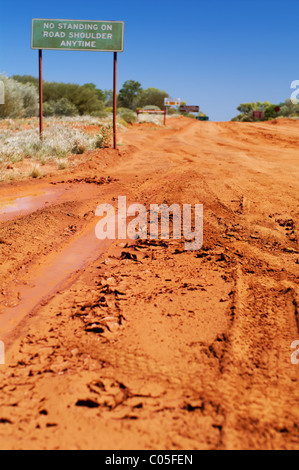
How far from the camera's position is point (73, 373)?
2703mm

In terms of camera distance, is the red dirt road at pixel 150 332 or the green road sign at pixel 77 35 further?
the green road sign at pixel 77 35

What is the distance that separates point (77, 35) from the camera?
13.4 metres

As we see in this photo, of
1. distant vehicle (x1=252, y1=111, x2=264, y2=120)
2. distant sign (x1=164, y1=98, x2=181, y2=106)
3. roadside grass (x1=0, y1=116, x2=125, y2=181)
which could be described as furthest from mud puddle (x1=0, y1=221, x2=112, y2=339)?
distant vehicle (x1=252, y1=111, x2=264, y2=120)

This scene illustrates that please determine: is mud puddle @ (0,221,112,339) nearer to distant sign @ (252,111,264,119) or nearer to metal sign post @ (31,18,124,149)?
metal sign post @ (31,18,124,149)

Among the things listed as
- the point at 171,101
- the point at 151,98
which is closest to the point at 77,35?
the point at 171,101

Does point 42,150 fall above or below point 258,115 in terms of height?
below

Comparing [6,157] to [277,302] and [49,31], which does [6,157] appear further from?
[277,302]

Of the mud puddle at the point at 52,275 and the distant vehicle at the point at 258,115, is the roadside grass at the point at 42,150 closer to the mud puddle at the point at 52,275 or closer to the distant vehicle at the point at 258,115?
the mud puddle at the point at 52,275

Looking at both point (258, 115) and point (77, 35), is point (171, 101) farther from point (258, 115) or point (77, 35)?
point (77, 35)

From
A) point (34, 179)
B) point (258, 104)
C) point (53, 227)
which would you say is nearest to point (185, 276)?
point (53, 227)

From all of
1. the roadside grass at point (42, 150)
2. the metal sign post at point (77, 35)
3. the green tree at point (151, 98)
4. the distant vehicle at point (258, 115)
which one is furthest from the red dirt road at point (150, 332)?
the green tree at point (151, 98)

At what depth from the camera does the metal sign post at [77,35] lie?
13398mm

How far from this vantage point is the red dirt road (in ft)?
7.33

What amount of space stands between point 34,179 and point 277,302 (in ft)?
23.8
